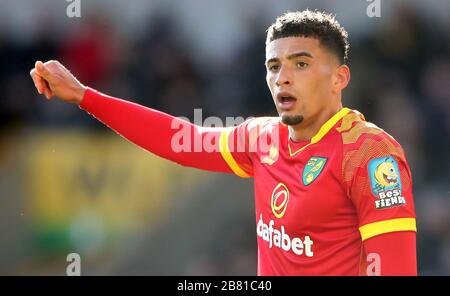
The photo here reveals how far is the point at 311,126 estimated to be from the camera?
4582 mm

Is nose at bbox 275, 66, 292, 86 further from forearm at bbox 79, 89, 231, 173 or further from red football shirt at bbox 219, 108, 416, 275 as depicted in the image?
forearm at bbox 79, 89, 231, 173

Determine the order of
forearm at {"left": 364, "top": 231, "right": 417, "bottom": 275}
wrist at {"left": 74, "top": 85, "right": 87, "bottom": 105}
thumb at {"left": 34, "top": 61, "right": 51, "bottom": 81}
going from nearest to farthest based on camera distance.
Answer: forearm at {"left": 364, "top": 231, "right": 417, "bottom": 275}
thumb at {"left": 34, "top": 61, "right": 51, "bottom": 81}
wrist at {"left": 74, "top": 85, "right": 87, "bottom": 105}

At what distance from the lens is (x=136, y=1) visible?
11305 millimetres

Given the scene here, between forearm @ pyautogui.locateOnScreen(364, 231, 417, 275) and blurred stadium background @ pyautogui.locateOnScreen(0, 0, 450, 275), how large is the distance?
461cm

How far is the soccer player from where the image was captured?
408cm

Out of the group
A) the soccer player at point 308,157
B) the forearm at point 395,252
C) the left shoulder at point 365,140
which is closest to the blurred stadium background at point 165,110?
the soccer player at point 308,157

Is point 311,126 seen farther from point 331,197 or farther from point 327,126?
point 331,197

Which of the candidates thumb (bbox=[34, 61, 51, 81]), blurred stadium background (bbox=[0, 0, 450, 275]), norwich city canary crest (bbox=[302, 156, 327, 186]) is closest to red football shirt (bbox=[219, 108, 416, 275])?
norwich city canary crest (bbox=[302, 156, 327, 186])

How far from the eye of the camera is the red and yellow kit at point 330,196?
4.05 metres

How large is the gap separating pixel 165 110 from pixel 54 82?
5.25 meters

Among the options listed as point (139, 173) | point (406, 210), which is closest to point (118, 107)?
point (406, 210)

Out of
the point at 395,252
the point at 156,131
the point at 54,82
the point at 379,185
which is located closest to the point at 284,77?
the point at 379,185
